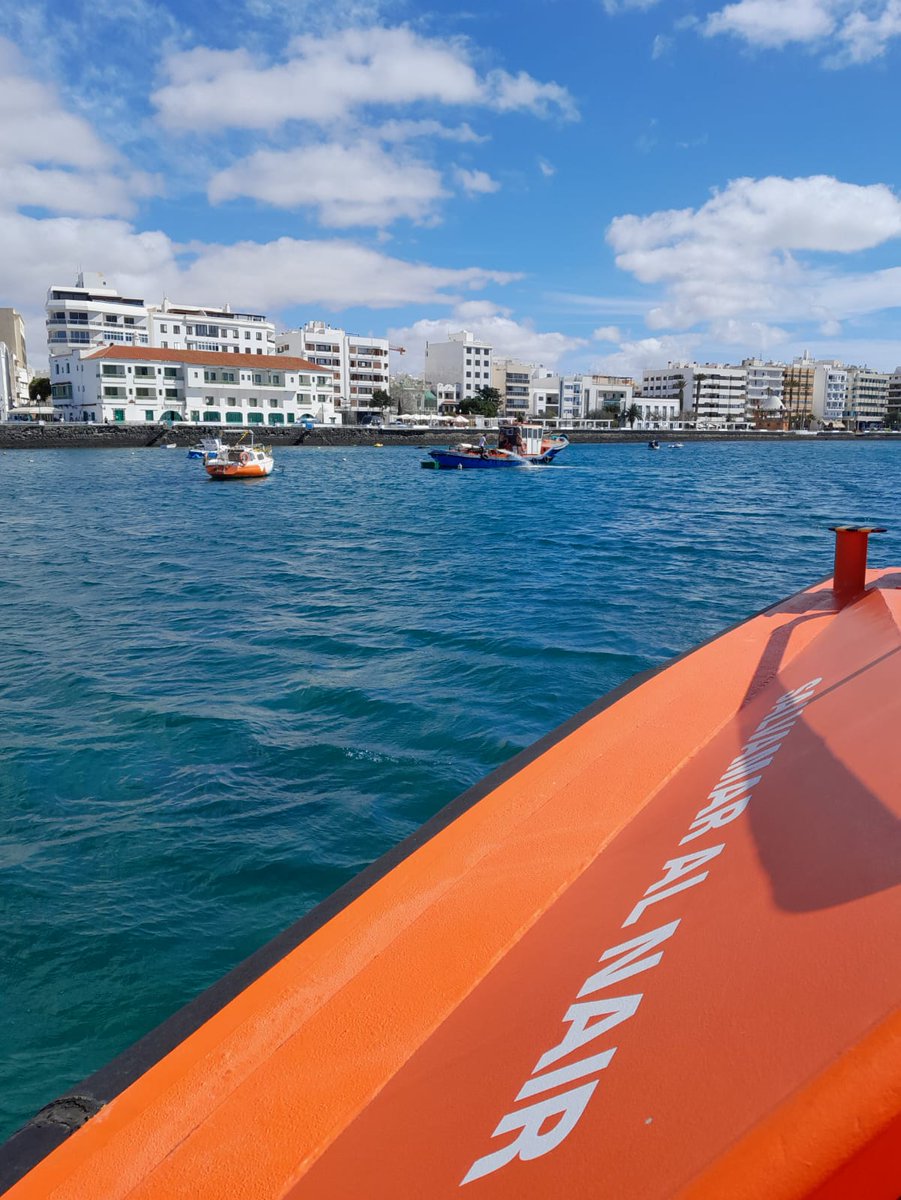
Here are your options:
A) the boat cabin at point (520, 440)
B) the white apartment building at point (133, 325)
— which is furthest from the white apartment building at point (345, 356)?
the boat cabin at point (520, 440)

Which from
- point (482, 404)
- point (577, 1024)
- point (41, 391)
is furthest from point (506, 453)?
point (41, 391)

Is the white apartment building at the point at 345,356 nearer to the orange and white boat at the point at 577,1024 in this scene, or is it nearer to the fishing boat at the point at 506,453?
the fishing boat at the point at 506,453

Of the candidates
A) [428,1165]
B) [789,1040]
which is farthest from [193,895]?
[789,1040]

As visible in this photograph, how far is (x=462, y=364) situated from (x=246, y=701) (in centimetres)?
11897

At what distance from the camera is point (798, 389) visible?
155 meters

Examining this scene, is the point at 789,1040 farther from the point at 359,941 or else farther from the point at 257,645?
the point at 257,645

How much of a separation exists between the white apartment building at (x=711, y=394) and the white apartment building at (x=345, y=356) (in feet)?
184

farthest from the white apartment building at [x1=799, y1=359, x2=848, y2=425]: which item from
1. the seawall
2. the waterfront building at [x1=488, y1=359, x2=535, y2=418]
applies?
the seawall

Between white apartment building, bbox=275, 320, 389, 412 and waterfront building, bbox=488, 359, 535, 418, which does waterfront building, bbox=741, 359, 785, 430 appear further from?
white apartment building, bbox=275, 320, 389, 412

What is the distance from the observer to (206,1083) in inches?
86.7

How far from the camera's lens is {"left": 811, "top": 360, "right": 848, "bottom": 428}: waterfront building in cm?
15575

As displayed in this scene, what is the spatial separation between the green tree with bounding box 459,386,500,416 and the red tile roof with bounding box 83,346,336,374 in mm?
25546

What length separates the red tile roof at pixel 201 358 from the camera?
76.1m

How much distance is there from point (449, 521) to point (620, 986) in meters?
23.2
